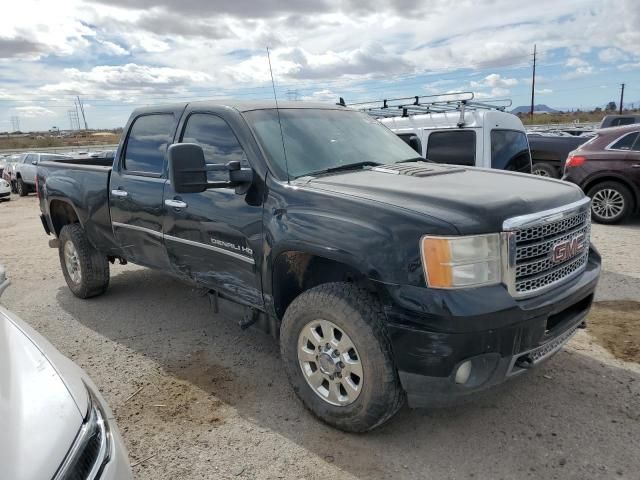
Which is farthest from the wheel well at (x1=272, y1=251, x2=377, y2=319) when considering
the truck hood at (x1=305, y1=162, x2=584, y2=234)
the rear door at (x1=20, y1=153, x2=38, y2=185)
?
the rear door at (x1=20, y1=153, x2=38, y2=185)

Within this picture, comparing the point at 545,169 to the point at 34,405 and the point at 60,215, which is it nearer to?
the point at 60,215

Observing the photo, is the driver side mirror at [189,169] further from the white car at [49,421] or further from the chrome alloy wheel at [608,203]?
the chrome alloy wheel at [608,203]

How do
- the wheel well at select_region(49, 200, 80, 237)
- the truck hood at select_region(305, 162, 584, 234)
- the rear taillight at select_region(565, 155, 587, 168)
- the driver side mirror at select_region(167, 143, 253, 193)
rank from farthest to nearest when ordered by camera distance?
the rear taillight at select_region(565, 155, 587, 168)
the wheel well at select_region(49, 200, 80, 237)
the driver side mirror at select_region(167, 143, 253, 193)
the truck hood at select_region(305, 162, 584, 234)

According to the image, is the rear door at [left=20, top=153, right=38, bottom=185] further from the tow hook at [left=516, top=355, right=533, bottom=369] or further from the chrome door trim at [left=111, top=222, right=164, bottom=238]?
the tow hook at [left=516, top=355, right=533, bottom=369]

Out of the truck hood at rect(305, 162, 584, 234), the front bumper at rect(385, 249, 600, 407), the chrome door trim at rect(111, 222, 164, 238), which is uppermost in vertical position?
the truck hood at rect(305, 162, 584, 234)

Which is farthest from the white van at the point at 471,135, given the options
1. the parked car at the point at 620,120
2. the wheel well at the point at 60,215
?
the parked car at the point at 620,120

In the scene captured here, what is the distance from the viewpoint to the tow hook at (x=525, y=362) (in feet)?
8.81

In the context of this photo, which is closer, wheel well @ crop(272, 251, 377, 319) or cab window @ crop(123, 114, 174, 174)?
wheel well @ crop(272, 251, 377, 319)

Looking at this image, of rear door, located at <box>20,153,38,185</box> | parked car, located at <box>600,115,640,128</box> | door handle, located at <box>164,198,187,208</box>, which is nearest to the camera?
door handle, located at <box>164,198,187,208</box>

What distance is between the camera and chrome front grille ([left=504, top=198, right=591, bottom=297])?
2.58 metres

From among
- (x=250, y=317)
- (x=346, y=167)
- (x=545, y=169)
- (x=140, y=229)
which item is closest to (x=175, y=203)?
(x=140, y=229)

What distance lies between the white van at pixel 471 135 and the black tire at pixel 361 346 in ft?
15.5

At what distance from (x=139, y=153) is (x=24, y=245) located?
19.5 feet

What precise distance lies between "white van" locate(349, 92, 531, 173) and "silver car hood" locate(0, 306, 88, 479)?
5890 mm
